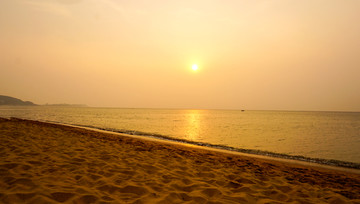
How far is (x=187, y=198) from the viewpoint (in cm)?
425

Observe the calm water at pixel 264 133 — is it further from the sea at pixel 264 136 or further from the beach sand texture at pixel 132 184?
the beach sand texture at pixel 132 184

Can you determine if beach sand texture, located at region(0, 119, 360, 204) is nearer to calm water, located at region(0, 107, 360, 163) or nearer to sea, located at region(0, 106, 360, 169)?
sea, located at region(0, 106, 360, 169)

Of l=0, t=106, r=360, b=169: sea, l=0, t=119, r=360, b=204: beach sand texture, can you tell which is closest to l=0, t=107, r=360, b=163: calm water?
l=0, t=106, r=360, b=169: sea

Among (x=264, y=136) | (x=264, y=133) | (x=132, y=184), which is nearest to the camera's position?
(x=132, y=184)

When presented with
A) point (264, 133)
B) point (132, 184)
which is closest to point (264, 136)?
point (264, 133)

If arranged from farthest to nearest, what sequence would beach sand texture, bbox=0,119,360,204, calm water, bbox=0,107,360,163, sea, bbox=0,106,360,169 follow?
calm water, bbox=0,107,360,163
sea, bbox=0,106,360,169
beach sand texture, bbox=0,119,360,204

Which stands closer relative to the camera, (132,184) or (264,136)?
(132,184)

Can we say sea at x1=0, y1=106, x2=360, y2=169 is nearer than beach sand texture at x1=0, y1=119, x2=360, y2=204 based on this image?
No

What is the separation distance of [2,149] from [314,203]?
9709 mm

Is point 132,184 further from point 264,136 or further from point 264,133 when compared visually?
point 264,133

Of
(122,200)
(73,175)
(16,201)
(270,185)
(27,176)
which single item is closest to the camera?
(16,201)

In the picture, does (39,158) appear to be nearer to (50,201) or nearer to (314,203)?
(50,201)

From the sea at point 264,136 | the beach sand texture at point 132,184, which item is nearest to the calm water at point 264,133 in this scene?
the sea at point 264,136

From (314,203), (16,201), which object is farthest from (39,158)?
(314,203)
